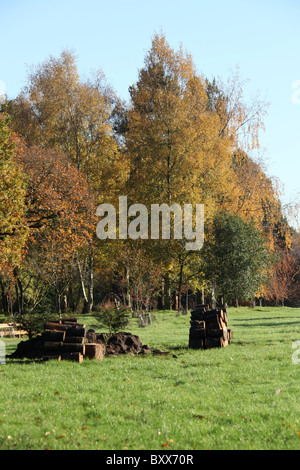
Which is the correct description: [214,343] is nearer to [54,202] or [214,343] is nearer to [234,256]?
[54,202]

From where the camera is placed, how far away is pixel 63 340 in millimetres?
13469

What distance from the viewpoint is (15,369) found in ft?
40.1

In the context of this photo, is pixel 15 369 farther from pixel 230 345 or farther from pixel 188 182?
pixel 188 182

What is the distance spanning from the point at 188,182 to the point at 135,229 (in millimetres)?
5320

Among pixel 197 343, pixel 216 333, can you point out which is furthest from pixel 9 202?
pixel 216 333

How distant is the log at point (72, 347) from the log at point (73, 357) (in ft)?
0.38

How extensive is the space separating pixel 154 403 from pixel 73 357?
5207 mm

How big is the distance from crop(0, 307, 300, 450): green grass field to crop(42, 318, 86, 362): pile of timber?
57 centimetres

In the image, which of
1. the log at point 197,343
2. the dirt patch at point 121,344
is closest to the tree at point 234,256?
the log at point 197,343

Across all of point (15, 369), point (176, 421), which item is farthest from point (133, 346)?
point (176, 421)

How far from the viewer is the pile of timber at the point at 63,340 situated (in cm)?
1331

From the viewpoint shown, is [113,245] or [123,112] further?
[123,112]

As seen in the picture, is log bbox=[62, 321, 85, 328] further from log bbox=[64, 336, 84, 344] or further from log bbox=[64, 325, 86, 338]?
log bbox=[64, 336, 84, 344]
